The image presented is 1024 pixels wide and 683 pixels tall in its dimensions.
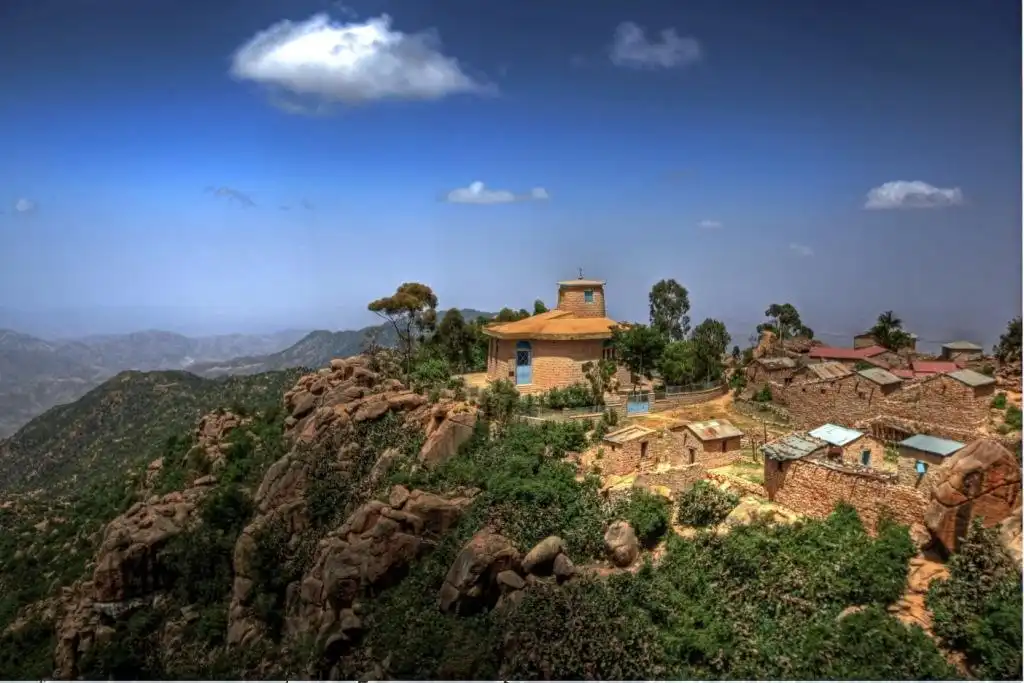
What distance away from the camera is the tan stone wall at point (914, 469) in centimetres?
1222

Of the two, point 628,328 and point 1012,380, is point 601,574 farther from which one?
point 1012,380

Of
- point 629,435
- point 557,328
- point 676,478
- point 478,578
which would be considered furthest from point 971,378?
point 478,578

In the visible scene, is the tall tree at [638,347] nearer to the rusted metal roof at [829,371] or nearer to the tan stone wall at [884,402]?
the tan stone wall at [884,402]

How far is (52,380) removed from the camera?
151500 mm

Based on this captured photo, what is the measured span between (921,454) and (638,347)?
1048 cm

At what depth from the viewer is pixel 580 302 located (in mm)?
26156

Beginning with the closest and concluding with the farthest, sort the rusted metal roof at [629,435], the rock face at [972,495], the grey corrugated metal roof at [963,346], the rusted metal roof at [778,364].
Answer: the rock face at [972,495] → the rusted metal roof at [629,435] → the rusted metal roof at [778,364] → the grey corrugated metal roof at [963,346]

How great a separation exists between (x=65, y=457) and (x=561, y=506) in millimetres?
40844

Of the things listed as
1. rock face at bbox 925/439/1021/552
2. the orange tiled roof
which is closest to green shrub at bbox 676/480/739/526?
rock face at bbox 925/439/1021/552

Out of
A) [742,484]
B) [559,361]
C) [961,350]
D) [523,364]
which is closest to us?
[742,484]

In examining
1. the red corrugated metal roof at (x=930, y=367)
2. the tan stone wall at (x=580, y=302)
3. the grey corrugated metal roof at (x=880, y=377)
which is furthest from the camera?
the tan stone wall at (x=580, y=302)

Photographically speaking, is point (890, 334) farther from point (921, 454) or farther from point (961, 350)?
point (921, 454)

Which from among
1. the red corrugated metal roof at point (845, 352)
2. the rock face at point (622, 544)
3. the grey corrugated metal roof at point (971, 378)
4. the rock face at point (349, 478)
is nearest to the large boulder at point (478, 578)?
the rock face at point (622, 544)

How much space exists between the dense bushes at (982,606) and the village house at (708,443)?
526 cm
